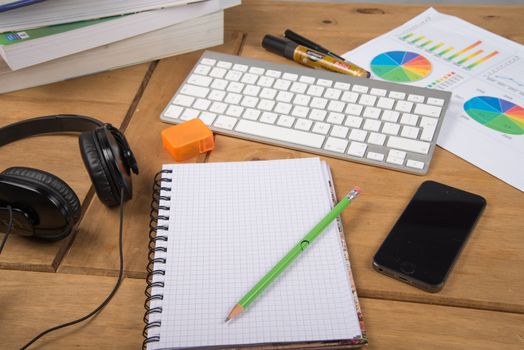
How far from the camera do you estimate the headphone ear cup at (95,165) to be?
566 millimetres

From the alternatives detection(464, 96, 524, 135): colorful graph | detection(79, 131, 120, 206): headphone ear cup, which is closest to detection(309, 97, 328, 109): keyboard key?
detection(464, 96, 524, 135): colorful graph

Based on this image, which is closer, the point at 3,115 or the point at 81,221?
the point at 81,221

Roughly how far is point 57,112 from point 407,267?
57 cm

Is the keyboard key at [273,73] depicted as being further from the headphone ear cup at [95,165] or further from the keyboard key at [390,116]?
the headphone ear cup at [95,165]

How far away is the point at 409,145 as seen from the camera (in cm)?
67

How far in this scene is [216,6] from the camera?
84 centimetres

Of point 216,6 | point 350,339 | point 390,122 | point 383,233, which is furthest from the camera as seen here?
point 216,6

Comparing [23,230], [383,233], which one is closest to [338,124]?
[383,233]

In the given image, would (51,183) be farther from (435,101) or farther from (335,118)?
(435,101)

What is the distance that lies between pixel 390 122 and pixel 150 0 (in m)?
0.42

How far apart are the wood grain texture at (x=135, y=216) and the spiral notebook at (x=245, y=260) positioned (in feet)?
0.07

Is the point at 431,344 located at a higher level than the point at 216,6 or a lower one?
lower

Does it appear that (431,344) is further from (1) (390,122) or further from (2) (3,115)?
(2) (3,115)

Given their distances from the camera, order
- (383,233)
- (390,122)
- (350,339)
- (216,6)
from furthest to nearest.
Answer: (216,6) < (390,122) < (383,233) < (350,339)
